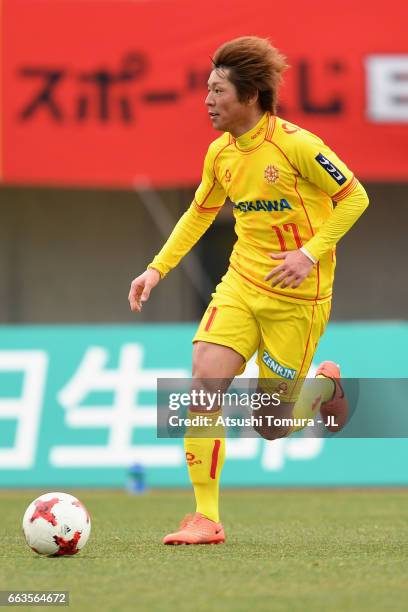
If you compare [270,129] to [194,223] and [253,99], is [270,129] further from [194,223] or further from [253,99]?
[194,223]

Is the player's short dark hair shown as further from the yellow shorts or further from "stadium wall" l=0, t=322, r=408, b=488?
"stadium wall" l=0, t=322, r=408, b=488

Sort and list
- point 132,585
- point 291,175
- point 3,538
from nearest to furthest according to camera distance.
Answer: point 132,585, point 291,175, point 3,538

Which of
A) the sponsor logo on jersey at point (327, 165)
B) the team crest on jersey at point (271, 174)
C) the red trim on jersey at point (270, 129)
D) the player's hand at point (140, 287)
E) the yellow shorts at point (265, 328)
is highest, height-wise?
the red trim on jersey at point (270, 129)

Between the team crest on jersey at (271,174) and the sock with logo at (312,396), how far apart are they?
1.29m

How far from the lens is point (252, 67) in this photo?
6297 mm

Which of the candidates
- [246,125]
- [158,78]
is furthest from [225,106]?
[158,78]

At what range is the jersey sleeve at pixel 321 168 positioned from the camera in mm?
6172

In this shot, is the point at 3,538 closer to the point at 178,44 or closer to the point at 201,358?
the point at 201,358

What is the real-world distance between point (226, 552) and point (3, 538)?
4.84ft

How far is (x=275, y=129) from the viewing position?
6316 mm

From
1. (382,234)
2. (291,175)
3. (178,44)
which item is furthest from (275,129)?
(382,234)

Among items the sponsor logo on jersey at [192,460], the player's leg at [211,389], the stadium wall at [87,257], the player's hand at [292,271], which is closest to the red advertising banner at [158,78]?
the stadium wall at [87,257]

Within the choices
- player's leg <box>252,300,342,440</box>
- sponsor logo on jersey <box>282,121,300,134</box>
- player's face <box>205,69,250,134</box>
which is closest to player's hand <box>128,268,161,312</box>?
player's leg <box>252,300,342,440</box>

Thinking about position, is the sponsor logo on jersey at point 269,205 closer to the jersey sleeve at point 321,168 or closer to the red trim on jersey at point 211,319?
the jersey sleeve at point 321,168
